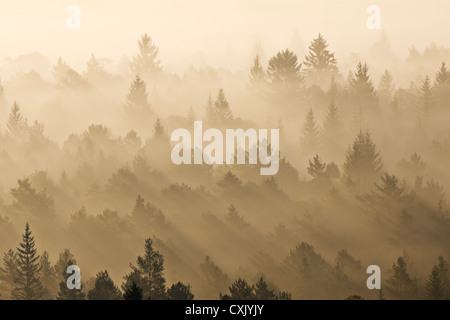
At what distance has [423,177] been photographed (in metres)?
72.1

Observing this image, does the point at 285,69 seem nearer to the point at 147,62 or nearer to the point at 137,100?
the point at 137,100

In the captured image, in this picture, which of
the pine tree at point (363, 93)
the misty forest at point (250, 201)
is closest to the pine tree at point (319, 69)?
the misty forest at point (250, 201)

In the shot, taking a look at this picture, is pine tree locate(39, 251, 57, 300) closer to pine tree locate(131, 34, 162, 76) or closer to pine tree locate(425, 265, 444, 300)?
pine tree locate(425, 265, 444, 300)

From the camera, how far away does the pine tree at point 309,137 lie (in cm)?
7962

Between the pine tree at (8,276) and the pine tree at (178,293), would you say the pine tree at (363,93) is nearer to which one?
the pine tree at (178,293)

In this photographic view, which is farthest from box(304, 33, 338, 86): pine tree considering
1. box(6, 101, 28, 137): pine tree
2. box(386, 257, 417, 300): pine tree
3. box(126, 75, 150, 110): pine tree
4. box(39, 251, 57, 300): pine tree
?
box(39, 251, 57, 300): pine tree

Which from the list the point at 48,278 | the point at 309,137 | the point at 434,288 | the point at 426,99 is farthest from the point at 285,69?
the point at 48,278

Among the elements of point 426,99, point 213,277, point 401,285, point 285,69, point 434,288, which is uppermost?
point 285,69

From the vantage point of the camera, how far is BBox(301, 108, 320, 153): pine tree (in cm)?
7962

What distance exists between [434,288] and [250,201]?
21.3 metres

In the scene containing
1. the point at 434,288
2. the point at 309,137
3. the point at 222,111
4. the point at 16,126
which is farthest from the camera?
the point at 16,126

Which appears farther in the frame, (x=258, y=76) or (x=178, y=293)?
(x=258, y=76)

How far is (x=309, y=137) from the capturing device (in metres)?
80.2

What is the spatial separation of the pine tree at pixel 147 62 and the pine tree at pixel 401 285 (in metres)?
65.1
